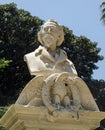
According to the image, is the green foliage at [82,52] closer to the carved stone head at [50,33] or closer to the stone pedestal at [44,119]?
the carved stone head at [50,33]

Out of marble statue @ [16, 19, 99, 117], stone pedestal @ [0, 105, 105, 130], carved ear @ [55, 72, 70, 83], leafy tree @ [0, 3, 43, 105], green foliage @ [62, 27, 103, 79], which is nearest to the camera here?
stone pedestal @ [0, 105, 105, 130]

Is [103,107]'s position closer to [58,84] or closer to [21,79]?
[21,79]

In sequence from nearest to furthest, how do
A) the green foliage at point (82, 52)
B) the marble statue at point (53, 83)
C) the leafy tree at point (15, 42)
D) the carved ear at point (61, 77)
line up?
1. the marble statue at point (53, 83)
2. the carved ear at point (61, 77)
3. the leafy tree at point (15, 42)
4. the green foliage at point (82, 52)

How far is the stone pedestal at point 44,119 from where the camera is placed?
339 inches

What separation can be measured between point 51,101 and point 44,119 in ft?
1.07

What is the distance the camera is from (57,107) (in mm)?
8773

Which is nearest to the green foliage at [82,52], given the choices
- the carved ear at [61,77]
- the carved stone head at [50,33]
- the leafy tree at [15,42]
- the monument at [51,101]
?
the leafy tree at [15,42]

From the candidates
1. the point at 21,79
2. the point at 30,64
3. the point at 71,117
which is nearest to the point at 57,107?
the point at 71,117

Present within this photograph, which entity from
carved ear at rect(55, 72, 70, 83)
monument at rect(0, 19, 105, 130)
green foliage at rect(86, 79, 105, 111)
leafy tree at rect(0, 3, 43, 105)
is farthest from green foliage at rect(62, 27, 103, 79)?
carved ear at rect(55, 72, 70, 83)

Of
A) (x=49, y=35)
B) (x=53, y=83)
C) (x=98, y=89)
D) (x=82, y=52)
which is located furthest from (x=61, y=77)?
(x=82, y=52)

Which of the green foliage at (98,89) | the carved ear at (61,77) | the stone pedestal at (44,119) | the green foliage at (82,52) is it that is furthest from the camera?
the green foliage at (82,52)

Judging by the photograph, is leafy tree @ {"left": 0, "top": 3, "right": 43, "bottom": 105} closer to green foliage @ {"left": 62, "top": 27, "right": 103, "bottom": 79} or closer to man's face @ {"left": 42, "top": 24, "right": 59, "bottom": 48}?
green foliage @ {"left": 62, "top": 27, "right": 103, "bottom": 79}

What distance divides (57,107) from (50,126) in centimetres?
31

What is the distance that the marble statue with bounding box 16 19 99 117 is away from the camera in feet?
29.0
